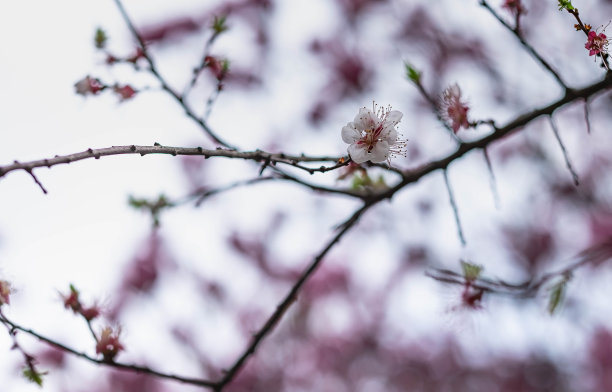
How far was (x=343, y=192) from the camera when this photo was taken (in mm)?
2197

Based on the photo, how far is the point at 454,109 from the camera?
201cm

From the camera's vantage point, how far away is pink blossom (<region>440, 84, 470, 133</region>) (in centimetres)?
198

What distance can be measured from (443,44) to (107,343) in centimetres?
480

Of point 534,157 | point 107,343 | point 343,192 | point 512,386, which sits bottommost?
point 107,343

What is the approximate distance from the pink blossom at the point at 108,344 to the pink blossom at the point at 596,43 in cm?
176

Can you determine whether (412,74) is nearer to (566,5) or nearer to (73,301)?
(566,5)

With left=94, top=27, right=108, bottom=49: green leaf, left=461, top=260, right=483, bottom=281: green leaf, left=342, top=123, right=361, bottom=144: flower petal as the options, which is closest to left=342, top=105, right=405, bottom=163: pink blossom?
left=342, top=123, right=361, bottom=144: flower petal

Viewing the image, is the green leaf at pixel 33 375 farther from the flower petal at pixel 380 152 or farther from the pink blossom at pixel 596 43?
the pink blossom at pixel 596 43

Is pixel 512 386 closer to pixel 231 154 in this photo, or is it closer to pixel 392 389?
pixel 392 389

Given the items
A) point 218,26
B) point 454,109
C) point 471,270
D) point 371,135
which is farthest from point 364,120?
point 218,26

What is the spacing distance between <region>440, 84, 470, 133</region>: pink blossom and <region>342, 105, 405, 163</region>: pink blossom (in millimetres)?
353

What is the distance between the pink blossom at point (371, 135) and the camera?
1639 mm

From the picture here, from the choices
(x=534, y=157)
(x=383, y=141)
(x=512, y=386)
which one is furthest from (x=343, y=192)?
(x=512, y=386)

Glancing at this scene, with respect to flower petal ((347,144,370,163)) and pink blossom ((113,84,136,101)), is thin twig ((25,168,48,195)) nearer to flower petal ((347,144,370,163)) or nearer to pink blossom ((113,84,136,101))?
flower petal ((347,144,370,163))
